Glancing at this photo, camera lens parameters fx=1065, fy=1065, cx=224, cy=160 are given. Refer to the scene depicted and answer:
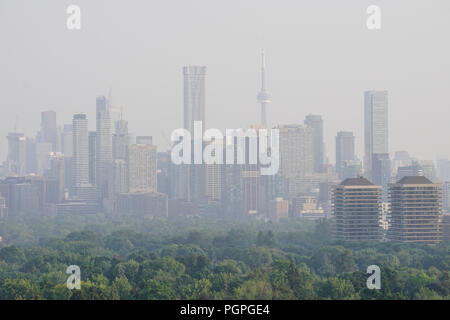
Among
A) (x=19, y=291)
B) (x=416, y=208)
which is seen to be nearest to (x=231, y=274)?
(x=19, y=291)

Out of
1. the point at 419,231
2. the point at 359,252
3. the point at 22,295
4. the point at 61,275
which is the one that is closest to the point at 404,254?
the point at 359,252

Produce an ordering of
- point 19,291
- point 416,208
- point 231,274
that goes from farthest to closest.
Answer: point 416,208 → point 231,274 → point 19,291

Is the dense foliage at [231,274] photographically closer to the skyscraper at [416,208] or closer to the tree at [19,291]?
the tree at [19,291]

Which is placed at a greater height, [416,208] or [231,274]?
[416,208]

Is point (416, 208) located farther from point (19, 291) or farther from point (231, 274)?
point (19, 291)

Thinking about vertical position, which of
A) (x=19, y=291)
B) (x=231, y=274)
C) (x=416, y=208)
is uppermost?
(x=416, y=208)

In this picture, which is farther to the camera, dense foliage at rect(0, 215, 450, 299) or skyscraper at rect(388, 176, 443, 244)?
skyscraper at rect(388, 176, 443, 244)

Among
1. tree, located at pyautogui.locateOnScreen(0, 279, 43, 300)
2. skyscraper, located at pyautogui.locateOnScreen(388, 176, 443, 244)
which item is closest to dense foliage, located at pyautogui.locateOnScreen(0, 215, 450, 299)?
tree, located at pyautogui.locateOnScreen(0, 279, 43, 300)

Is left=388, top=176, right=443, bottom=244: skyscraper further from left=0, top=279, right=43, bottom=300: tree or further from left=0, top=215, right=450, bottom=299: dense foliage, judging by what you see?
left=0, top=279, right=43, bottom=300: tree

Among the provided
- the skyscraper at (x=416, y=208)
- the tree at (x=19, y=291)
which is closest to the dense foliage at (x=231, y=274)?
the tree at (x=19, y=291)
